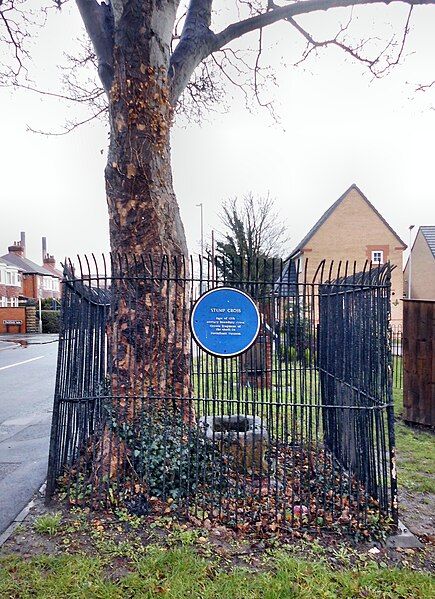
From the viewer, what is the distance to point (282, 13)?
562 centimetres

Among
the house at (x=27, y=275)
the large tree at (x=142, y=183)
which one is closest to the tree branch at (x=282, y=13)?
the large tree at (x=142, y=183)

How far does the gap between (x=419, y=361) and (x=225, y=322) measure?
157 inches

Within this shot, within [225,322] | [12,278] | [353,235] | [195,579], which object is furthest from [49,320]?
[195,579]

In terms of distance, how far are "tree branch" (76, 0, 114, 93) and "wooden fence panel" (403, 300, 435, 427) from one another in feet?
17.6

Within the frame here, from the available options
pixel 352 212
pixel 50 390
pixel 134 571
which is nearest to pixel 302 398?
pixel 134 571

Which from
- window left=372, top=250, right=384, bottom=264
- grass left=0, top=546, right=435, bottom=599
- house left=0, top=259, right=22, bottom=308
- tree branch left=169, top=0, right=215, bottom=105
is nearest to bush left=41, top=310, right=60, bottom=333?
house left=0, top=259, right=22, bottom=308

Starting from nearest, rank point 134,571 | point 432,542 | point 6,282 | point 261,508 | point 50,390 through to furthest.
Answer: point 134,571 → point 432,542 → point 261,508 → point 50,390 → point 6,282

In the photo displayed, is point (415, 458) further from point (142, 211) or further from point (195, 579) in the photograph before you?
point (142, 211)

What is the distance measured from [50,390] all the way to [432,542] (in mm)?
9037

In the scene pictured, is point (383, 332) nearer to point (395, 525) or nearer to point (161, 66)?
point (395, 525)

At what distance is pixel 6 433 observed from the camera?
641cm

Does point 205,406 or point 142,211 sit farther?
point 142,211

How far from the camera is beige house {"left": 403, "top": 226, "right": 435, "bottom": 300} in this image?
29547 mm

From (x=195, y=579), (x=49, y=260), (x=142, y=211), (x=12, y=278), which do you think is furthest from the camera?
(x=49, y=260)
